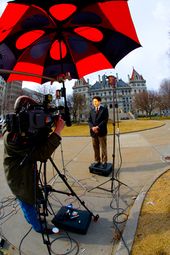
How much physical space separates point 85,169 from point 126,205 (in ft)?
7.59

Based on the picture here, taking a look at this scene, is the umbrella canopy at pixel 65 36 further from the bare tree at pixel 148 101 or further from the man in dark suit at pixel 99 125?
the bare tree at pixel 148 101

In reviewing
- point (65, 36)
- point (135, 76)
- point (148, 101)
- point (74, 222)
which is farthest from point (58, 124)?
point (135, 76)

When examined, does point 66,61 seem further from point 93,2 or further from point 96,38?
point 93,2

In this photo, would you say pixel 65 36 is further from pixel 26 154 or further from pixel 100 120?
pixel 26 154

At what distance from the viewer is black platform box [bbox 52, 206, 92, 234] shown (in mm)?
2741

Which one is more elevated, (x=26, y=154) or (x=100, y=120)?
(x=100, y=120)

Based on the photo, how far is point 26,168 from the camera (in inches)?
100.0

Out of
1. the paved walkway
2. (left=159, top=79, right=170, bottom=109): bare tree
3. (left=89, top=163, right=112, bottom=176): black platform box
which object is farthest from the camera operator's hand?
(left=159, top=79, right=170, bottom=109): bare tree

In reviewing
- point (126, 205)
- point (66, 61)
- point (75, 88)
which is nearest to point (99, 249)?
point (126, 205)

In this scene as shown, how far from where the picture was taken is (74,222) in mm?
2834

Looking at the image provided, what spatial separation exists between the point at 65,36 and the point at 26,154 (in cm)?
267

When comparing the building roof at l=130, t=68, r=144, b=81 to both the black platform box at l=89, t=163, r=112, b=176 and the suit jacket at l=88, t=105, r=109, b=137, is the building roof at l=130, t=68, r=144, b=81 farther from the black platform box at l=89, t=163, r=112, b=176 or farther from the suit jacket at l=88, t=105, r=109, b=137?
the black platform box at l=89, t=163, r=112, b=176

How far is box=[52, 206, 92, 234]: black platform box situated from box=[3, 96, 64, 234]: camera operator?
0.41 meters

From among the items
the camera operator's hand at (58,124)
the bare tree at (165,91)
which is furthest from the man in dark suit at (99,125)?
the bare tree at (165,91)
